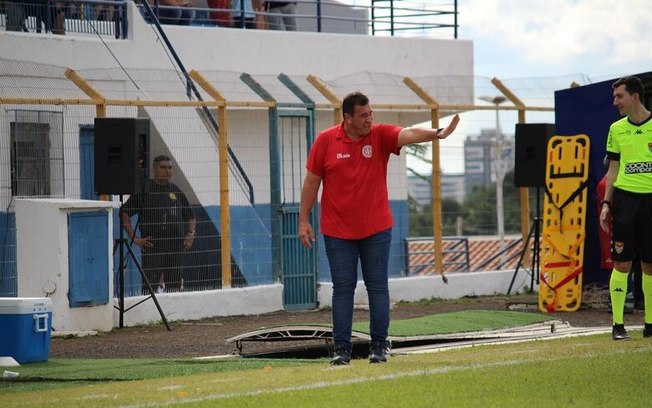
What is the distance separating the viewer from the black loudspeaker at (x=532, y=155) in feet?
59.6

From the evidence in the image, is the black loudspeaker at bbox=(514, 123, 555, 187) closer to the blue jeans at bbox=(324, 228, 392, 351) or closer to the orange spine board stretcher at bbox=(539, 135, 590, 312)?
the orange spine board stretcher at bbox=(539, 135, 590, 312)

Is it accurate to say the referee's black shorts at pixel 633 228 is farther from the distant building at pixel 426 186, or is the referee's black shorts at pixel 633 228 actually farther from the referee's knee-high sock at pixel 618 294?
the distant building at pixel 426 186

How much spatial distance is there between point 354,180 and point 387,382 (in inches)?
76.1

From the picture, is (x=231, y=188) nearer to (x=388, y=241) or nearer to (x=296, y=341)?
(x=296, y=341)

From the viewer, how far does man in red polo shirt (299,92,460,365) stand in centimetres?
938

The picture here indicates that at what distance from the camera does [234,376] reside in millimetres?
8844

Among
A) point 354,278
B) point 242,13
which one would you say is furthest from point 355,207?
point 242,13

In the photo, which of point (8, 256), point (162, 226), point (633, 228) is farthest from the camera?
point (162, 226)

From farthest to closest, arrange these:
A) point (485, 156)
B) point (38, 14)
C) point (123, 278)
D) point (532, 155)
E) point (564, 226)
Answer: point (485, 156), point (38, 14), point (532, 155), point (564, 226), point (123, 278)

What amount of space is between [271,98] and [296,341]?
5.76 m

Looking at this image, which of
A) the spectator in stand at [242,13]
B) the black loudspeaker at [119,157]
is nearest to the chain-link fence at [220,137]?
the black loudspeaker at [119,157]

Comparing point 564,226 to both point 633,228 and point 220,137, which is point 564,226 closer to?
point 220,137

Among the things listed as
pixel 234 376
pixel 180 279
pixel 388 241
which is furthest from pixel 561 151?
pixel 234 376

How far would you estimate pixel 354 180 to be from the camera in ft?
30.7
